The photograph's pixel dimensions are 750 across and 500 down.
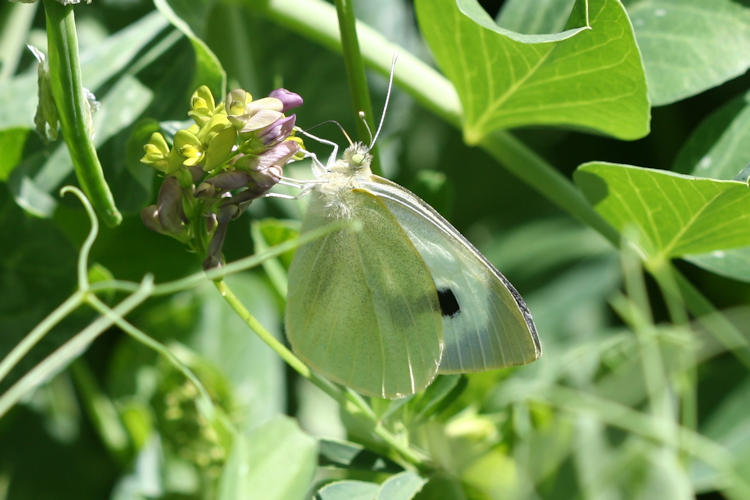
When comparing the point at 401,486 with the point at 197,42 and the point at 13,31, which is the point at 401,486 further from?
the point at 13,31

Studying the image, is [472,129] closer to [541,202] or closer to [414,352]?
[414,352]

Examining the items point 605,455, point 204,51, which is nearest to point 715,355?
point 605,455

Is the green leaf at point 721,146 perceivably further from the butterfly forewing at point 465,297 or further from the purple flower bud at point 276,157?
the purple flower bud at point 276,157

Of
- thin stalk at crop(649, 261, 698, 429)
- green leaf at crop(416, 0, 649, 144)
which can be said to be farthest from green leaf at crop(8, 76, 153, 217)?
thin stalk at crop(649, 261, 698, 429)

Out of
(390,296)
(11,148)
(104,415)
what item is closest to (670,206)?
(390,296)

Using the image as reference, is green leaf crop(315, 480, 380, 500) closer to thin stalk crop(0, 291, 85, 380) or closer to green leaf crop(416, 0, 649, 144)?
thin stalk crop(0, 291, 85, 380)

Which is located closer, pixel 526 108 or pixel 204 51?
pixel 204 51
